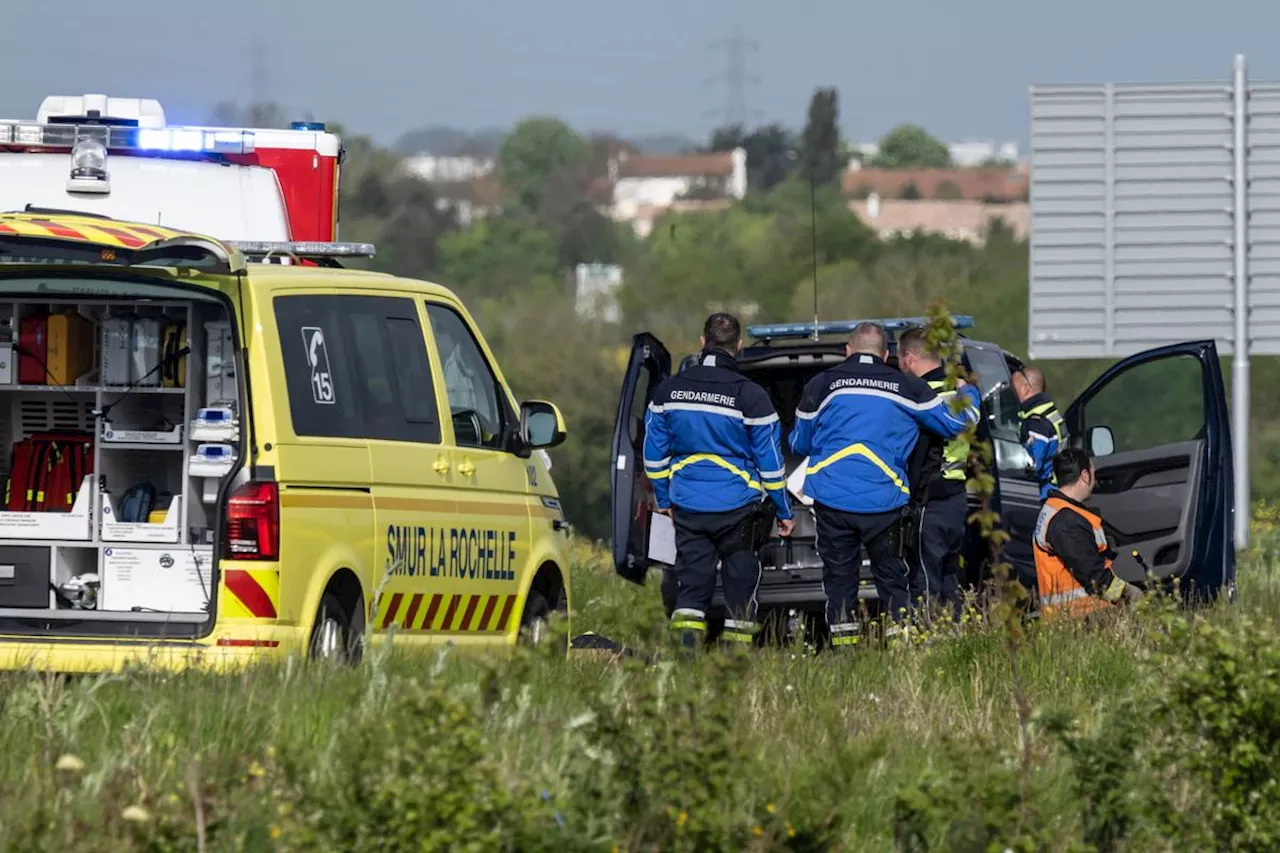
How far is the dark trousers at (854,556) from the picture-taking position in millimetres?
10844

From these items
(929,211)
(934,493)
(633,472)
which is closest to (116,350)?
(633,472)

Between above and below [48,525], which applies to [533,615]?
below

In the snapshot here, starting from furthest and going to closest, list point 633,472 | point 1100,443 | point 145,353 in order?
point 1100,443, point 633,472, point 145,353

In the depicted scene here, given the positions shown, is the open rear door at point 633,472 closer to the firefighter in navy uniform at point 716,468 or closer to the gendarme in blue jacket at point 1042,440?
the firefighter in navy uniform at point 716,468

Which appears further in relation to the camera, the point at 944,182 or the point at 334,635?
the point at 944,182

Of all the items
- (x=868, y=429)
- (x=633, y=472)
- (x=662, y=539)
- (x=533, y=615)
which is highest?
(x=868, y=429)

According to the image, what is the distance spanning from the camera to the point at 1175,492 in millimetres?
12094

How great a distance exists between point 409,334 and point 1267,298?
12283 mm

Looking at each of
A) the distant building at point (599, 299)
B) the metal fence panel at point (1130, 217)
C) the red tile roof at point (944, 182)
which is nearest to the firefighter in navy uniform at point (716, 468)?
the metal fence panel at point (1130, 217)

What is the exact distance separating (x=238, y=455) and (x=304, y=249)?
3.07ft

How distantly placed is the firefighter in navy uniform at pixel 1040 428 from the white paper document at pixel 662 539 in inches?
82.5

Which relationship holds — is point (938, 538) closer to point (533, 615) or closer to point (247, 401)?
point (533, 615)

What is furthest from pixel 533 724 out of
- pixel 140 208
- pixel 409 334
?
pixel 140 208

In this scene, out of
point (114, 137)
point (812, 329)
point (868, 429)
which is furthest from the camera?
point (812, 329)
